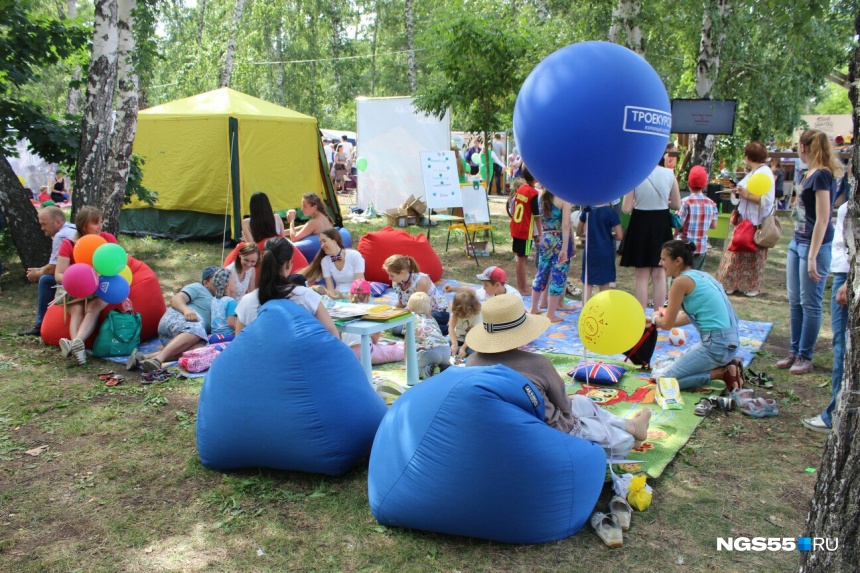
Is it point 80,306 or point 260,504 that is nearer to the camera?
point 260,504

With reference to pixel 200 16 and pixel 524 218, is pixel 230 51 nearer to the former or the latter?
pixel 524 218

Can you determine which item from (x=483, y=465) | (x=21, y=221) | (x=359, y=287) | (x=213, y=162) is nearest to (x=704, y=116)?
(x=359, y=287)

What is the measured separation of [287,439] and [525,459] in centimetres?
135

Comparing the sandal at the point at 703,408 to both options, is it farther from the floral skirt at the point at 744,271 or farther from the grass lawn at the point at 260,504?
the floral skirt at the point at 744,271

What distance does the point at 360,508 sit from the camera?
3.48m

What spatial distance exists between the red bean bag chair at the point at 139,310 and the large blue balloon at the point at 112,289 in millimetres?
246

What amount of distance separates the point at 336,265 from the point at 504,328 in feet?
12.4

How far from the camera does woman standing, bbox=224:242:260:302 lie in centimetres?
638

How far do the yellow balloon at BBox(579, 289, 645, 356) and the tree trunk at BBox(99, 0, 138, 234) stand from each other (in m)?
6.68

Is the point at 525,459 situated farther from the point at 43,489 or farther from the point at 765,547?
the point at 43,489

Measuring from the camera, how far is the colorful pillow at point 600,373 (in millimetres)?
5324

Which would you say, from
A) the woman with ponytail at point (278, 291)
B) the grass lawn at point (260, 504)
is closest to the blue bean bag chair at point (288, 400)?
the grass lawn at point (260, 504)

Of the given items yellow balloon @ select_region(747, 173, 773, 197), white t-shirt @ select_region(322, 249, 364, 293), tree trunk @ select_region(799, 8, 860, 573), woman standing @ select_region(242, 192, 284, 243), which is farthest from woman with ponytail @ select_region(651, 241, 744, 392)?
woman standing @ select_region(242, 192, 284, 243)

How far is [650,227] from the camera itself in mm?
6816
